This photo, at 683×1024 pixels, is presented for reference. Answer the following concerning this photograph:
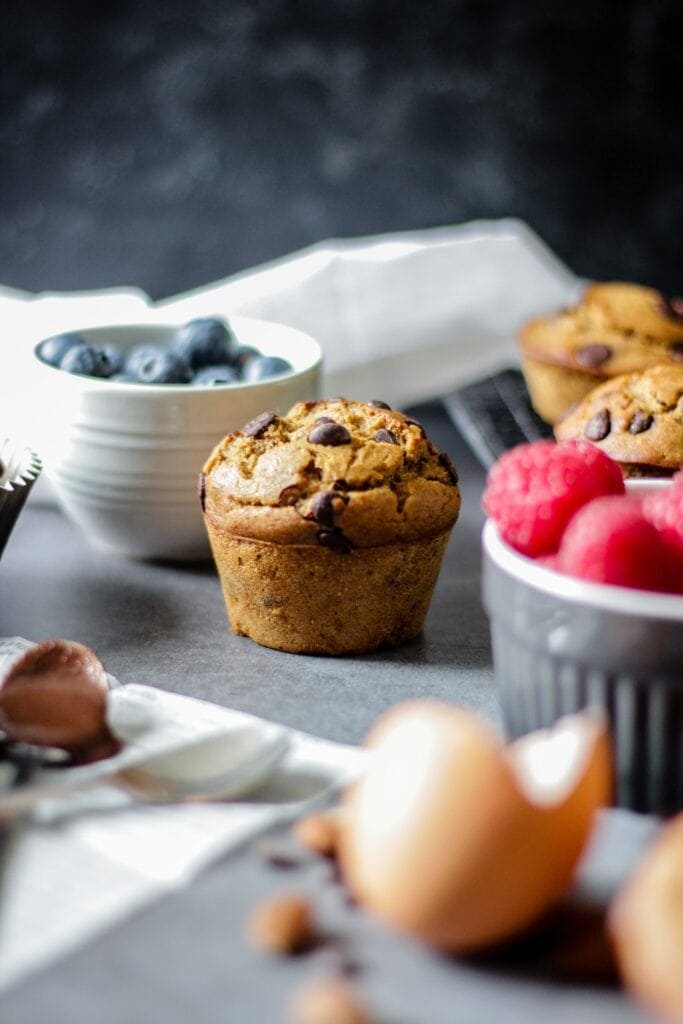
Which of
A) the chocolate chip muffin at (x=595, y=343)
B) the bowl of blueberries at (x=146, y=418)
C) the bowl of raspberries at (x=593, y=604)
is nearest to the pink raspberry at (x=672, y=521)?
the bowl of raspberries at (x=593, y=604)

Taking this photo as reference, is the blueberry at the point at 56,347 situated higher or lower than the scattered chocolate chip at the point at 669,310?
higher

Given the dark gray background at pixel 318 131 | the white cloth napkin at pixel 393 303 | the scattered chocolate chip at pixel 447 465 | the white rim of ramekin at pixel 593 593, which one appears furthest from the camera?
the dark gray background at pixel 318 131

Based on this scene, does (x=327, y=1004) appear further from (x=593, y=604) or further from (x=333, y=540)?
(x=333, y=540)

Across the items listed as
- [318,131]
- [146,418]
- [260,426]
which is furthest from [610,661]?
[318,131]

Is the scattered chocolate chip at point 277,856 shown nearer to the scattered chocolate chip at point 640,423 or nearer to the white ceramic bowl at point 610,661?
the white ceramic bowl at point 610,661

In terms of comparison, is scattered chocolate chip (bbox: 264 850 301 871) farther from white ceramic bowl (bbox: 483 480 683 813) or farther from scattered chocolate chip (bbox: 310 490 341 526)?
scattered chocolate chip (bbox: 310 490 341 526)

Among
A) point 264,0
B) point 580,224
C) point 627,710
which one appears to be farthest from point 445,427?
point 627,710

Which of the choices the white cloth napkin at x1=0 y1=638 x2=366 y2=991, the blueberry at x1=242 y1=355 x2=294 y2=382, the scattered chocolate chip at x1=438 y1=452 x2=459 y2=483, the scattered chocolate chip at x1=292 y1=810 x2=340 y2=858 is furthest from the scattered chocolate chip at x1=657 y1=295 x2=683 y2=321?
the scattered chocolate chip at x1=292 y1=810 x2=340 y2=858
